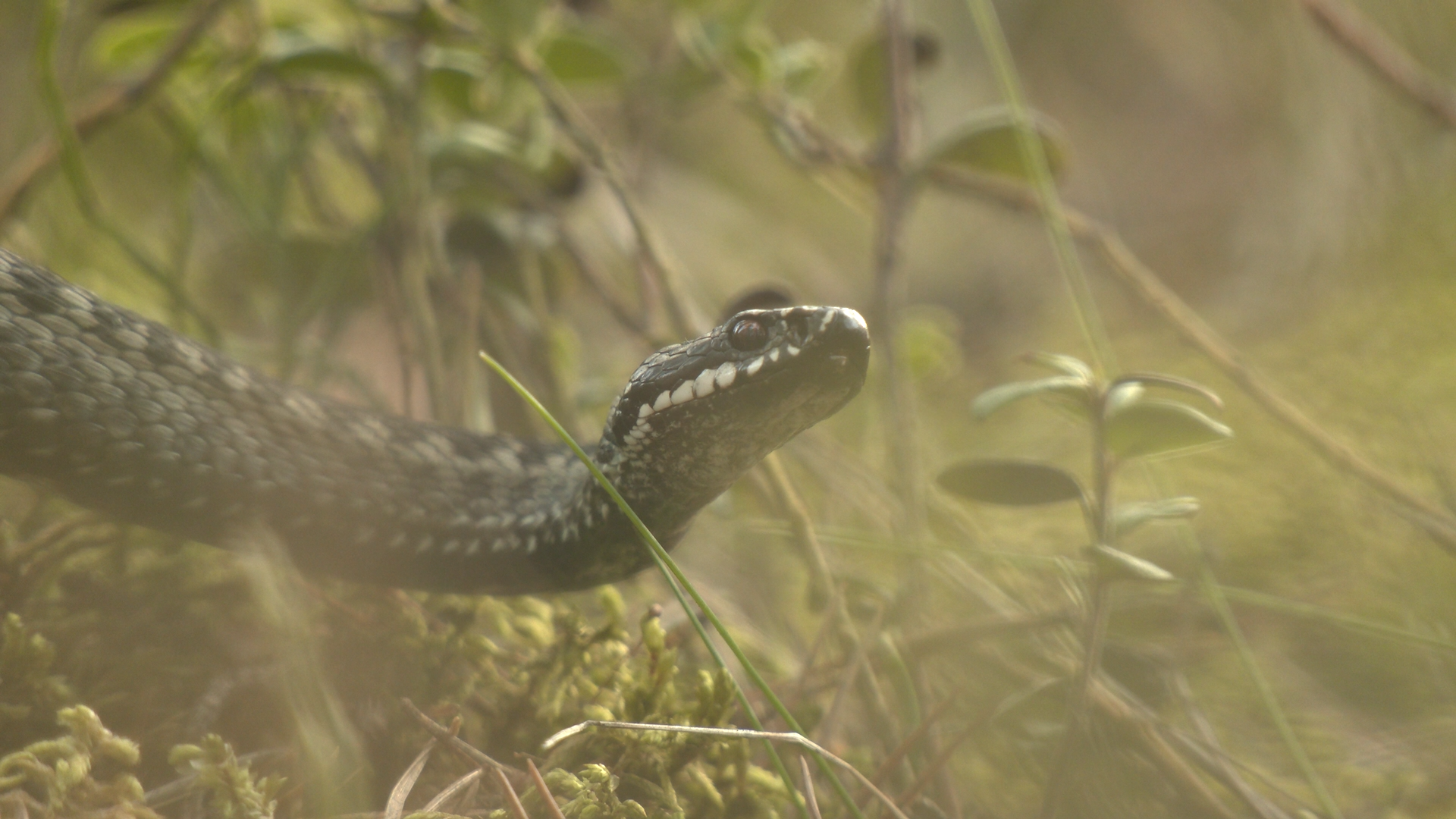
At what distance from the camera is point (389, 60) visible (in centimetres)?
361

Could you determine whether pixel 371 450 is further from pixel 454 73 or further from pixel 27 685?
pixel 454 73

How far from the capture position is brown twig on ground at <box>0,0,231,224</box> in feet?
11.2

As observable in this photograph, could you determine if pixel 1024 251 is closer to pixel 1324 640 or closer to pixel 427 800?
pixel 1324 640

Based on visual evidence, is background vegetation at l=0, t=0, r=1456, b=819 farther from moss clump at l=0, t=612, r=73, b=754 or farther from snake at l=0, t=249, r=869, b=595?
snake at l=0, t=249, r=869, b=595

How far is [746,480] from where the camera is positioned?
133 inches

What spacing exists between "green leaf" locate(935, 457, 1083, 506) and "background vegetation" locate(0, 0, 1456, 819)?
0.01 meters

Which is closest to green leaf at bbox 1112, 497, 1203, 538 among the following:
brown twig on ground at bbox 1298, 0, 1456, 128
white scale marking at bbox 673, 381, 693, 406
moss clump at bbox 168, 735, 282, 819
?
white scale marking at bbox 673, 381, 693, 406

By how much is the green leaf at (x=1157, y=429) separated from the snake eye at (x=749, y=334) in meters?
0.82

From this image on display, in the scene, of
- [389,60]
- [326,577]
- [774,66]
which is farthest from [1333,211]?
[326,577]

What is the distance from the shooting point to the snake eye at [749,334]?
84.4 inches

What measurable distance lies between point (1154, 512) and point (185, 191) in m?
3.68

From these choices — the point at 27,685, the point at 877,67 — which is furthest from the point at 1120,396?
the point at 27,685

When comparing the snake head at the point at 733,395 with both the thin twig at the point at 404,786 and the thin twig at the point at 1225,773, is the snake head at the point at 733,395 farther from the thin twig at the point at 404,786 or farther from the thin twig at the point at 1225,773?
the thin twig at the point at 1225,773

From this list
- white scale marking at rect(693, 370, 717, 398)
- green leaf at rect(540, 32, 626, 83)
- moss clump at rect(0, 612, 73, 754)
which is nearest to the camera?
moss clump at rect(0, 612, 73, 754)
